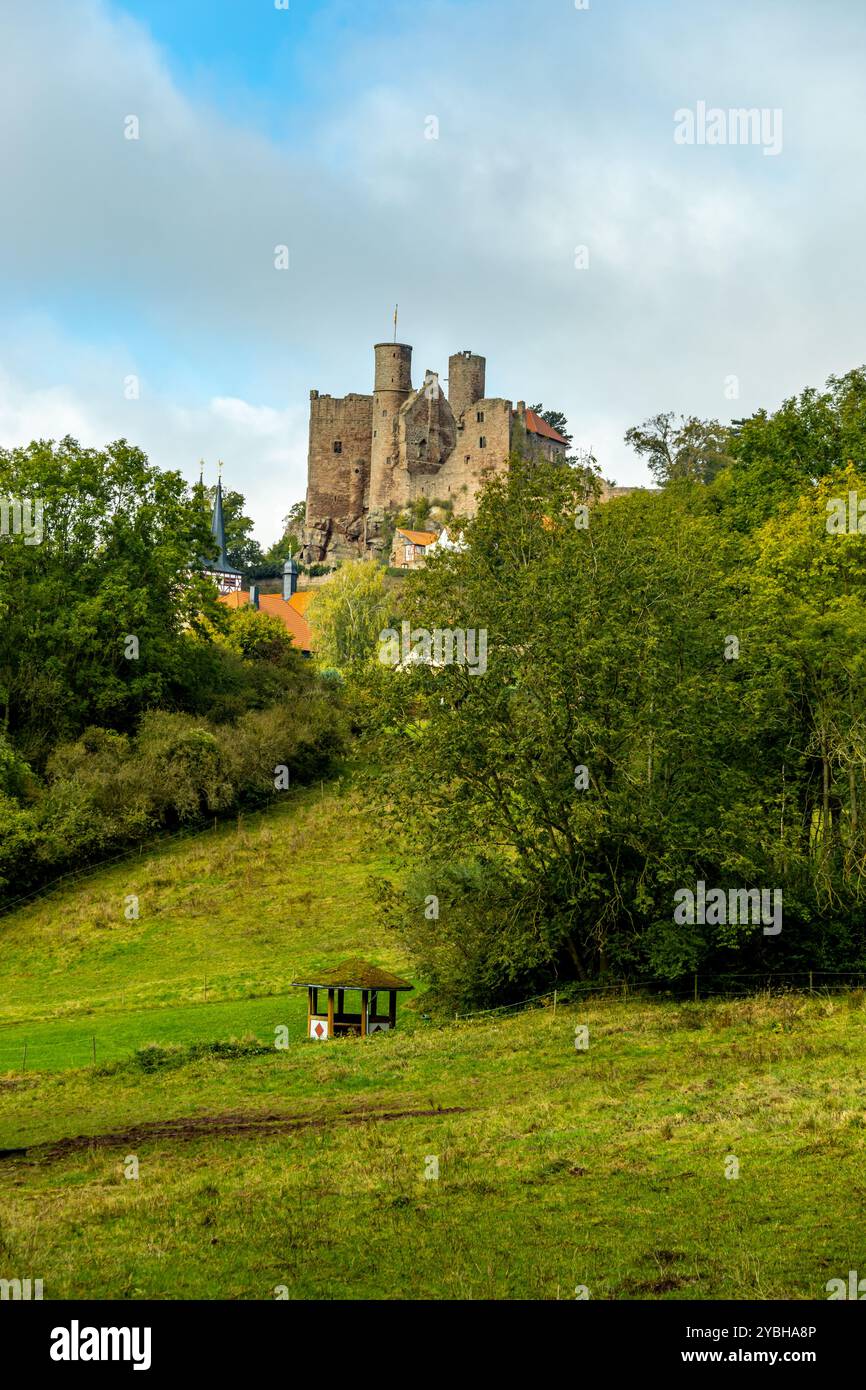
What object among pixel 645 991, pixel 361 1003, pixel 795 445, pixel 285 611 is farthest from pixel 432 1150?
pixel 285 611

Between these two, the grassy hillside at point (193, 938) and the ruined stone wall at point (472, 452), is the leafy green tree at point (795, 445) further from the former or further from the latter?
the ruined stone wall at point (472, 452)

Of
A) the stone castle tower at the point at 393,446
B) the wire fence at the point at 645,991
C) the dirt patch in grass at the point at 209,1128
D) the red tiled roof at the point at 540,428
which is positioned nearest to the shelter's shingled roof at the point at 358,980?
the wire fence at the point at 645,991

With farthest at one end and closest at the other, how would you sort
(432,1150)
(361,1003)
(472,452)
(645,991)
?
1. (472,452)
2. (645,991)
3. (361,1003)
4. (432,1150)

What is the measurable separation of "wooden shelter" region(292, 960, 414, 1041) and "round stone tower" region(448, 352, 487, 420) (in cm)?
11286

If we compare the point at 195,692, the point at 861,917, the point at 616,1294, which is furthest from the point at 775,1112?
the point at 195,692

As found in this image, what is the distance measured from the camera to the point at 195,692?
6134 cm

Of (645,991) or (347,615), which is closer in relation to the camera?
(645,991)

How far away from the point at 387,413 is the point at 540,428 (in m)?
16.2

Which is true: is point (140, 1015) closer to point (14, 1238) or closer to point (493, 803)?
point (493, 803)

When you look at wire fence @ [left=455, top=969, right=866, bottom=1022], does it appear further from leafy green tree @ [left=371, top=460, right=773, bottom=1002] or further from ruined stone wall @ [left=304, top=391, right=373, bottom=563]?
ruined stone wall @ [left=304, top=391, right=373, bottom=563]

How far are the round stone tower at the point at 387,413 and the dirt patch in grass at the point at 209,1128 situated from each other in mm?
120212

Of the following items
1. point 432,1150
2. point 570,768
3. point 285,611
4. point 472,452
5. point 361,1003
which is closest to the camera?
point 432,1150

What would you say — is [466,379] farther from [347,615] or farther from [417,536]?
[347,615]

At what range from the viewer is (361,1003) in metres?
31.7
